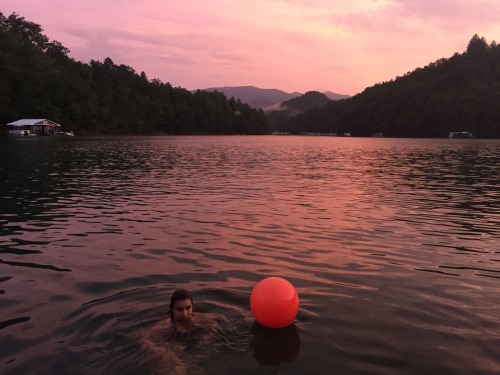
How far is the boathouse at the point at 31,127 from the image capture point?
114 m

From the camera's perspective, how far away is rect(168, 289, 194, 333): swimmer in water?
7.97 m

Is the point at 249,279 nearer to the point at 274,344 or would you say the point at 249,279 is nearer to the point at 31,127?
the point at 274,344

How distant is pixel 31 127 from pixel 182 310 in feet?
414

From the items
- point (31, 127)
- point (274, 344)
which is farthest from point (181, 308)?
point (31, 127)

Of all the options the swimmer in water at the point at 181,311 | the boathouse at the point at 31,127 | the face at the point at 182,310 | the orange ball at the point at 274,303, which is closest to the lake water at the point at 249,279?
the orange ball at the point at 274,303

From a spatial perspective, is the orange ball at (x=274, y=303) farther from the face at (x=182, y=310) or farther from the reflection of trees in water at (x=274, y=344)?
the face at (x=182, y=310)

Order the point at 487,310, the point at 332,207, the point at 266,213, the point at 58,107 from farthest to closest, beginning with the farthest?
the point at 58,107
the point at 332,207
the point at 266,213
the point at 487,310

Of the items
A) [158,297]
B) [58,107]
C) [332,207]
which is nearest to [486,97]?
[58,107]

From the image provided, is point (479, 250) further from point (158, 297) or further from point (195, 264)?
point (158, 297)

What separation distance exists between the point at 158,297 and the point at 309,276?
12.5 ft

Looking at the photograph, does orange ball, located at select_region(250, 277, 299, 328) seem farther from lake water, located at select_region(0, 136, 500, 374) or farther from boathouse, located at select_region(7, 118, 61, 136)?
boathouse, located at select_region(7, 118, 61, 136)

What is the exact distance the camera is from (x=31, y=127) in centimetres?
11894

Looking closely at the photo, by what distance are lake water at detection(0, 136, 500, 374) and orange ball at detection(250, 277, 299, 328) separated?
1.01 ft

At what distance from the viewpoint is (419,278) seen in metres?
11.2
